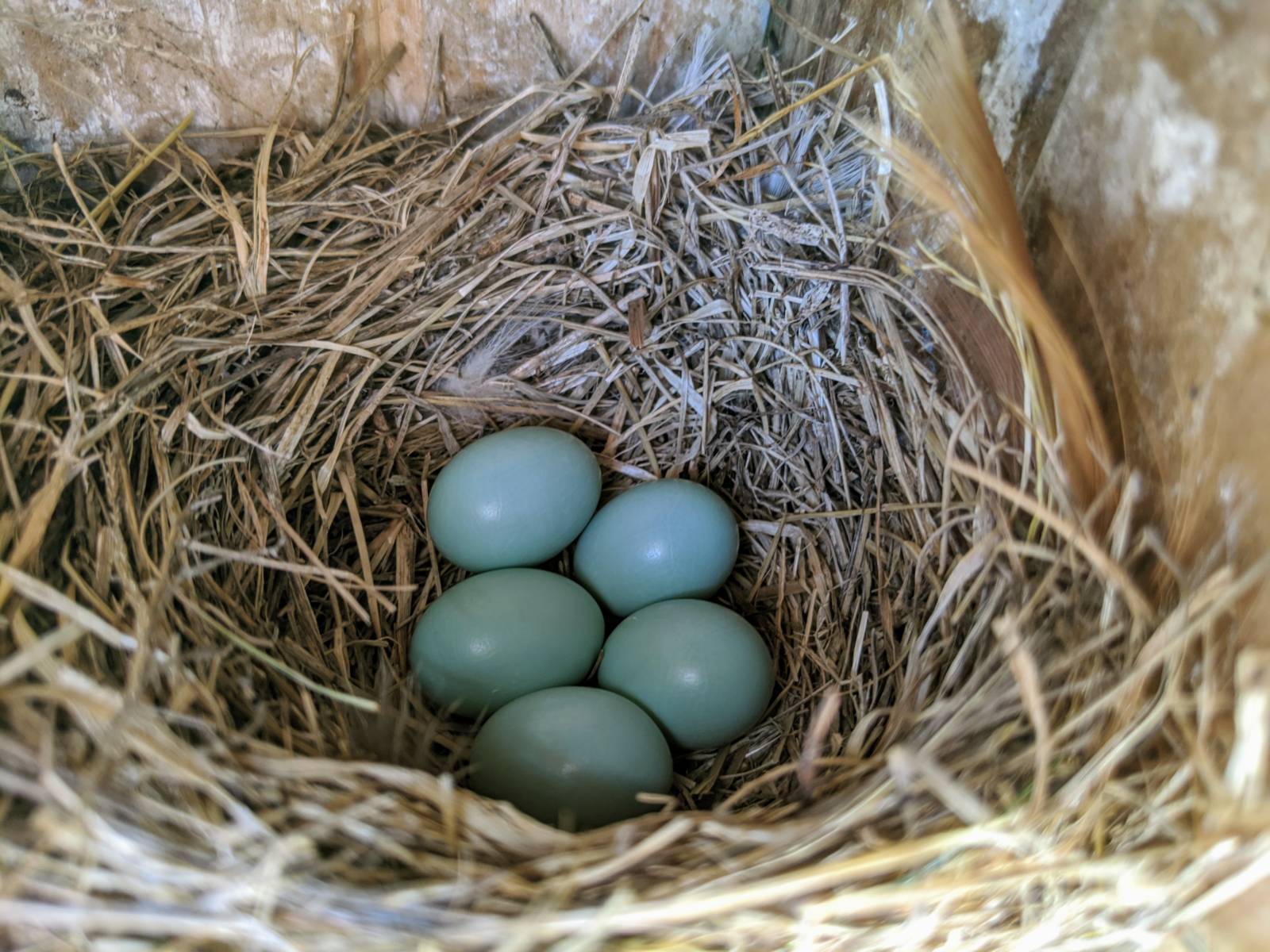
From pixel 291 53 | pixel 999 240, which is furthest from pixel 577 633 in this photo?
pixel 291 53

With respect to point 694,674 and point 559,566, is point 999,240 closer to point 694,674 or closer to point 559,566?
point 694,674

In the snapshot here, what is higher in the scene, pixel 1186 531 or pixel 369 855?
pixel 1186 531

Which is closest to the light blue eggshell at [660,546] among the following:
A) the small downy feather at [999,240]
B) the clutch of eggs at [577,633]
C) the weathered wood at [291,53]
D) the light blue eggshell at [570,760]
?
the clutch of eggs at [577,633]

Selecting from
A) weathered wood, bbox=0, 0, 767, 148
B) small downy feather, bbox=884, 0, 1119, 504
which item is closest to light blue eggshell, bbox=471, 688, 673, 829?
small downy feather, bbox=884, 0, 1119, 504

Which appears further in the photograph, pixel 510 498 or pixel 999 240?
pixel 510 498

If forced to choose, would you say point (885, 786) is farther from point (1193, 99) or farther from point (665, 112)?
point (665, 112)

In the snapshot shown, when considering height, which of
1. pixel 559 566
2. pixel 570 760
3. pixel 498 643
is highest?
pixel 559 566

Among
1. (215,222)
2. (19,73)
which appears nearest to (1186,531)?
(215,222)
